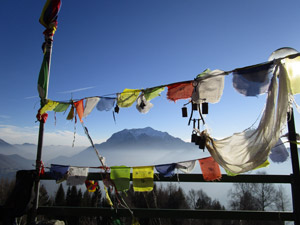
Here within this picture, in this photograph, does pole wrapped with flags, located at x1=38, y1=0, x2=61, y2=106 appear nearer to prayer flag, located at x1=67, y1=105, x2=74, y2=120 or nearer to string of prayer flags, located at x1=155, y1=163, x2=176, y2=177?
prayer flag, located at x1=67, y1=105, x2=74, y2=120

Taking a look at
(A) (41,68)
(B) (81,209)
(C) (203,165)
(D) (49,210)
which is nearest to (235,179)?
(C) (203,165)

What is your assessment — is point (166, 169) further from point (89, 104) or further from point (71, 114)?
point (71, 114)

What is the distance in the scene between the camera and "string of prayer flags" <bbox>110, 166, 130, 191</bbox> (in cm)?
377

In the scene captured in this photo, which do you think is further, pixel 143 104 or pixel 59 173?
pixel 143 104

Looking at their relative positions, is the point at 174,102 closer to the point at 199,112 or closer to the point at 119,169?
the point at 199,112

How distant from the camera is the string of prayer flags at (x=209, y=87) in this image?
332cm

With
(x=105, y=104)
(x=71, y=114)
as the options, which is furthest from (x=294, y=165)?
(x=71, y=114)

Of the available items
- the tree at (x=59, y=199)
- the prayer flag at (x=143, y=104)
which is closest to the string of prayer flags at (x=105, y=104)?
the prayer flag at (x=143, y=104)

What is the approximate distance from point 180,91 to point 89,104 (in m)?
2.26

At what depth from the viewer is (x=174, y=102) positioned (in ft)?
12.5

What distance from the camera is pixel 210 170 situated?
3369 millimetres

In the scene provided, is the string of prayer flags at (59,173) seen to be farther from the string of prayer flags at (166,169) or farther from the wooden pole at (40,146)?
the string of prayer flags at (166,169)

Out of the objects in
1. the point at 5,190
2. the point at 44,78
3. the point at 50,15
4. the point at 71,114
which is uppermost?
the point at 50,15

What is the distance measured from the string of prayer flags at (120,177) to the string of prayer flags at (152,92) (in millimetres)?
1488
